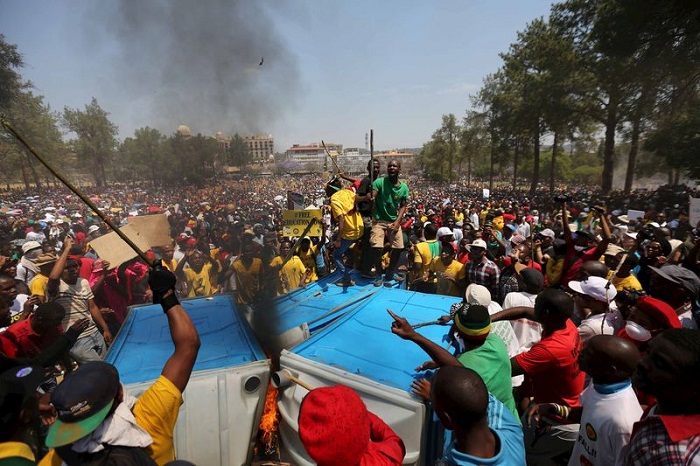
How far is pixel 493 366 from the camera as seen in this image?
2092mm

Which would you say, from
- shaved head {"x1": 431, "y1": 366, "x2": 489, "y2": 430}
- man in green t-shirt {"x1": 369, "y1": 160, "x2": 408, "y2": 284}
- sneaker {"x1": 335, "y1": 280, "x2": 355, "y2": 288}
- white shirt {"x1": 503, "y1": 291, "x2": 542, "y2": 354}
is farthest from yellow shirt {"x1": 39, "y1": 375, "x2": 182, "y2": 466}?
man in green t-shirt {"x1": 369, "y1": 160, "x2": 408, "y2": 284}

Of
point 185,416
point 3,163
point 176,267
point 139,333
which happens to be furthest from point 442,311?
point 3,163

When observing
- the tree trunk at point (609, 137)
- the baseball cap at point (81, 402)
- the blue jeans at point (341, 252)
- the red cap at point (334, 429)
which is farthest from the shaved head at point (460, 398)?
the tree trunk at point (609, 137)

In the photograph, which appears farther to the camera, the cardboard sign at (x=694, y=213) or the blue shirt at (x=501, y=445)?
the cardboard sign at (x=694, y=213)

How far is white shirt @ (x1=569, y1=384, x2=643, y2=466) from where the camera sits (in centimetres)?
160

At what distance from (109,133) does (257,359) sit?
618 inches

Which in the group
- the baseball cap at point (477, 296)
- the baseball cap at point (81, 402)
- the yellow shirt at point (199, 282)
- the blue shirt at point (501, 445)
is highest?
the baseball cap at point (81, 402)

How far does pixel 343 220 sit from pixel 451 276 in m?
1.74

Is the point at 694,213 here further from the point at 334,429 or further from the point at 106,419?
the point at 106,419

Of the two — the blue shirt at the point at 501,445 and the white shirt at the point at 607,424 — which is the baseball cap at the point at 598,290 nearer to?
the white shirt at the point at 607,424

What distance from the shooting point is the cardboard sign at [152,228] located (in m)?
4.93

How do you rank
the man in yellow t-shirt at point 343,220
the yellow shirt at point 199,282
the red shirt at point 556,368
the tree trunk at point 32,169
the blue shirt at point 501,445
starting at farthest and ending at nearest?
1. the tree trunk at point 32,169
2. the yellow shirt at point 199,282
3. the man in yellow t-shirt at point 343,220
4. the red shirt at point 556,368
5. the blue shirt at point 501,445

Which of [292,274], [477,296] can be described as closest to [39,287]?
[292,274]

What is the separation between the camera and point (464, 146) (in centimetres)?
4256
